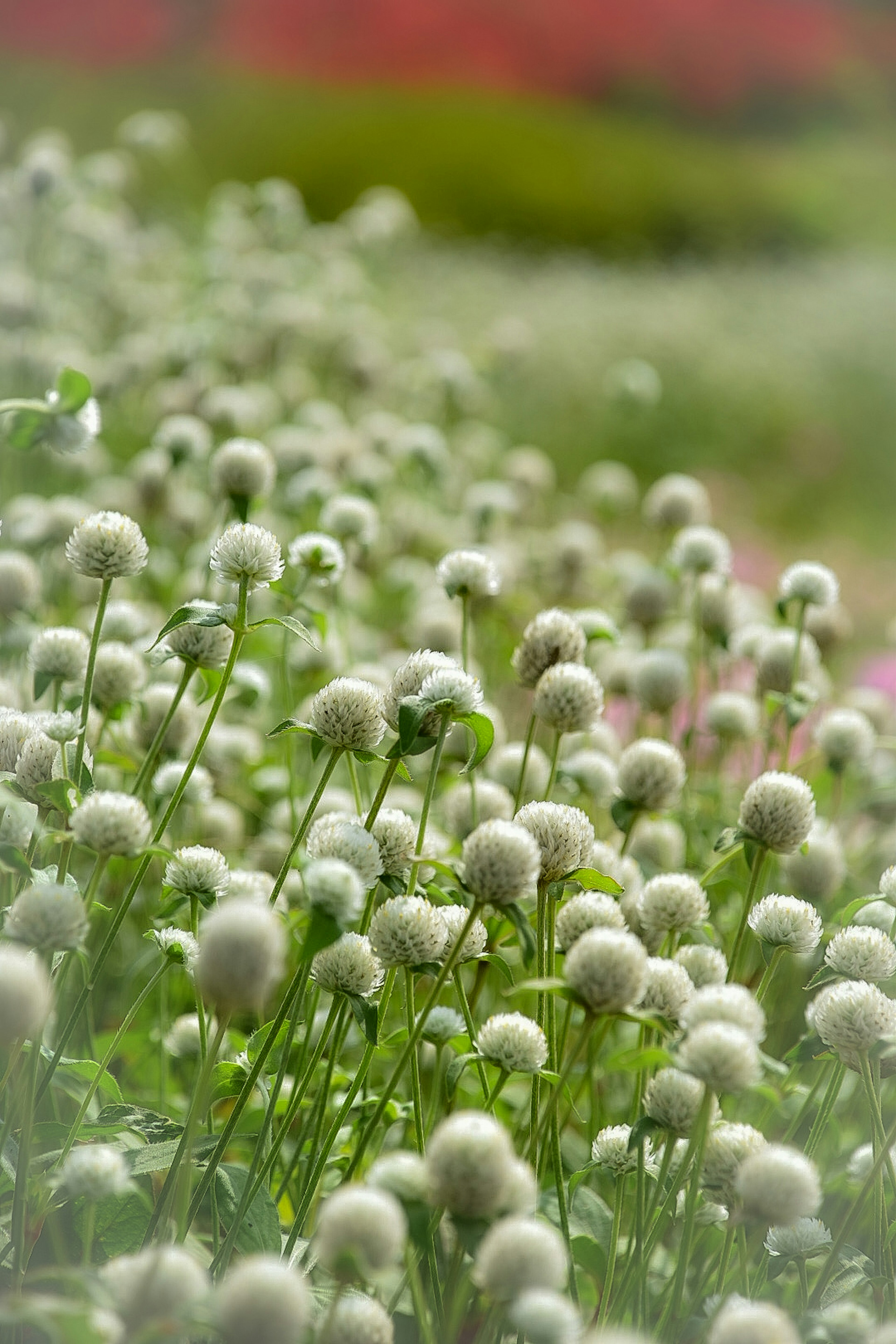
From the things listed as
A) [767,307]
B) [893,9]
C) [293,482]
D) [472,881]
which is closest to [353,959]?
[472,881]

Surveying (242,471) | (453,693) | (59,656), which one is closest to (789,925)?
(453,693)

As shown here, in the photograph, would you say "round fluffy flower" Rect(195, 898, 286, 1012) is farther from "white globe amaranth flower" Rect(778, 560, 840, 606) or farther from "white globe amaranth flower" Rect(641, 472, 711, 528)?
"white globe amaranth flower" Rect(641, 472, 711, 528)

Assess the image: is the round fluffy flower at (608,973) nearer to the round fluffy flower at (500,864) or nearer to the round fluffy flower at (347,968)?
the round fluffy flower at (500,864)

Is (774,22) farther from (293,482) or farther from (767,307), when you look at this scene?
(293,482)

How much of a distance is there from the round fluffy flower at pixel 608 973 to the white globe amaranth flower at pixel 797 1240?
39cm

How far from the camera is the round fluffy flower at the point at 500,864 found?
1.11 meters

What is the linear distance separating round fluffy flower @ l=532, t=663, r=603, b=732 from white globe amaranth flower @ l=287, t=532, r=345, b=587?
1.27ft

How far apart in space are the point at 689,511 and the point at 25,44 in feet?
24.1

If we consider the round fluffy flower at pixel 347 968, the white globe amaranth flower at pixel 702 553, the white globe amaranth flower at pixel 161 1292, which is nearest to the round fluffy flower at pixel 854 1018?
the round fluffy flower at pixel 347 968

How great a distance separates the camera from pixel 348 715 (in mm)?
1339

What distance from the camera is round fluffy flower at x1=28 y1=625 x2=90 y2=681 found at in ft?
5.14

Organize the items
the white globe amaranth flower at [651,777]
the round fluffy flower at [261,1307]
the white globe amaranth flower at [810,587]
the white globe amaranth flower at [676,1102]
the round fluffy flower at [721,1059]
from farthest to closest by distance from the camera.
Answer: the white globe amaranth flower at [810,587], the white globe amaranth flower at [651,777], the white globe amaranth flower at [676,1102], the round fluffy flower at [721,1059], the round fluffy flower at [261,1307]

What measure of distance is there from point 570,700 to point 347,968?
48 centimetres

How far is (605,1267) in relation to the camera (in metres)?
1.51
